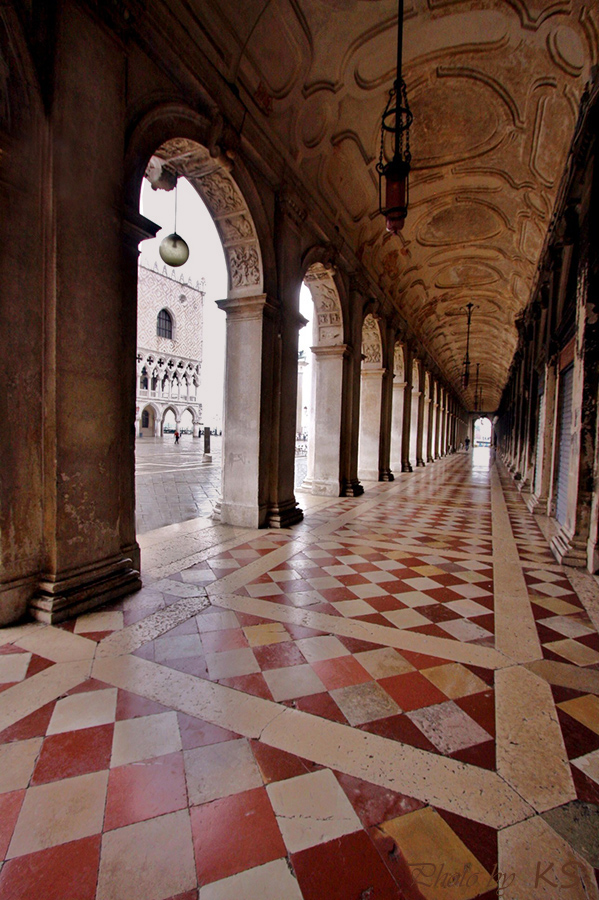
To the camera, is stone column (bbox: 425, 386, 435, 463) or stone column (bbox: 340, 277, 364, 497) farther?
stone column (bbox: 425, 386, 435, 463)

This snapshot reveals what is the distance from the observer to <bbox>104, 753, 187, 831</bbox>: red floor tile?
1579 mm

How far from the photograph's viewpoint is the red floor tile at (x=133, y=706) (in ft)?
7.01

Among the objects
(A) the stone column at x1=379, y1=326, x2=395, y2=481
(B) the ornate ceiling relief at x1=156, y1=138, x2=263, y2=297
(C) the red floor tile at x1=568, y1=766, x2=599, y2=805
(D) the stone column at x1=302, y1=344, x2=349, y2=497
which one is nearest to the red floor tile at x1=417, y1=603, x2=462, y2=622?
(C) the red floor tile at x1=568, y1=766, x2=599, y2=805

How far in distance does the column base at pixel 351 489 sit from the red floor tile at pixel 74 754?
7821 millimetres

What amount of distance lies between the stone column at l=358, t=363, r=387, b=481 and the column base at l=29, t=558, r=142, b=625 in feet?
32.1

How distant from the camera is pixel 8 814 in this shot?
1567 mm

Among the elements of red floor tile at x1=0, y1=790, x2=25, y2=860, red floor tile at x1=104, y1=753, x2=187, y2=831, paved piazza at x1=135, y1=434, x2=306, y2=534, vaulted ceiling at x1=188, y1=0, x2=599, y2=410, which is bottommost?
red floor tile at x1=104, y1=753, x2=187, y2=831

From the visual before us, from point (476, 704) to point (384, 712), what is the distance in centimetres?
51

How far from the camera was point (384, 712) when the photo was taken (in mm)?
2197

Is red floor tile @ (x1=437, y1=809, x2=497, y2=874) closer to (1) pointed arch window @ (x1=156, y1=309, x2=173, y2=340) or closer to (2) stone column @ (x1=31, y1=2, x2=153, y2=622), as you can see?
(2) stone column @ (x1=31, y1=2, x2=153, y2=622)

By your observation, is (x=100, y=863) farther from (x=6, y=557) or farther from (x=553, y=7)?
(x=553, y=7)

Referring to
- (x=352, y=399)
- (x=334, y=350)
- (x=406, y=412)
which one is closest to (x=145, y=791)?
(x=334, y=350)

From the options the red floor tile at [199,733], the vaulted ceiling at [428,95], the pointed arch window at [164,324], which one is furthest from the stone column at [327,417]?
the pointed arch window at [164,324]

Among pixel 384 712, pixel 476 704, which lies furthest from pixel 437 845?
pixel 476 704
